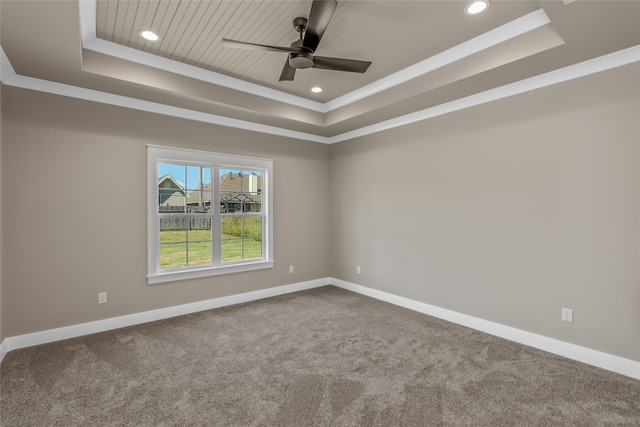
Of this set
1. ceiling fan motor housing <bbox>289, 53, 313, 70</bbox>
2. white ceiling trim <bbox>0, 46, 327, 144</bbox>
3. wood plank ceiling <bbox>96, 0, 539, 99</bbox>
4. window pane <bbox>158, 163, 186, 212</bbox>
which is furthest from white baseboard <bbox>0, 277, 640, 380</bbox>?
ceiling fan motor housing <bbox>289, 53, 313, 70</bbox>

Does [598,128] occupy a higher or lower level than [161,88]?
lower

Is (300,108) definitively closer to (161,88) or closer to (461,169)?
(161,88)

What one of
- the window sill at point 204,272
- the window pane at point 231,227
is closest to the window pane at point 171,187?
the window pane at point 231,227

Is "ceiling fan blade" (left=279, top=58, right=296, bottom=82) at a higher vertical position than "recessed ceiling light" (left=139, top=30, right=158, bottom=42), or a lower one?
lower

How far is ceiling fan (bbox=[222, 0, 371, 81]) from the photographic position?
6.72 feet

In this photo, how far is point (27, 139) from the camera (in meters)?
2.97

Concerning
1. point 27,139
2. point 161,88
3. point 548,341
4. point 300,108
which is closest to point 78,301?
point 27,139

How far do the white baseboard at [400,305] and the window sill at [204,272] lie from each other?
34cm

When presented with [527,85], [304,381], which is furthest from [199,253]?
[527,85]

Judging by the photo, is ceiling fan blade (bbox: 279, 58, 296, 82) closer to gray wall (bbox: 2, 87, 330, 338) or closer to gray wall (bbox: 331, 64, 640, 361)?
gray wall (bbox: 2, 87, 330, 338)

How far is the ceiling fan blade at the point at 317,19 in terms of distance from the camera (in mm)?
1987

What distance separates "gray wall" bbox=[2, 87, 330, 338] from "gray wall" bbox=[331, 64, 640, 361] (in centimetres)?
265

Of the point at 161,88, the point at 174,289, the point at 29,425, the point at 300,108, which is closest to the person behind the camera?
the point at 29,425

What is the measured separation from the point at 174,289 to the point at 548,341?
13.3 feet
